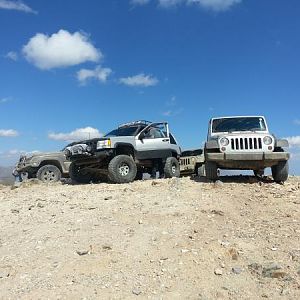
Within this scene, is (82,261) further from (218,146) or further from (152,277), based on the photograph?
(218,146)

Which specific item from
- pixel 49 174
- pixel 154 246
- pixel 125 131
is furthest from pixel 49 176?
pixel 154 246

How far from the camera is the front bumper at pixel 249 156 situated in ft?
36.4

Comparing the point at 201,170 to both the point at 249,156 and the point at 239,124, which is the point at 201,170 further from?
the point at 249,156

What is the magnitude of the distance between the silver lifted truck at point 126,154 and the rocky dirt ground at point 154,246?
2.82m

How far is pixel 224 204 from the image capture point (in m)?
8.67

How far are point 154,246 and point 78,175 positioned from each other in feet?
25.4

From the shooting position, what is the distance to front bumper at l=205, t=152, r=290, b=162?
36.4ft

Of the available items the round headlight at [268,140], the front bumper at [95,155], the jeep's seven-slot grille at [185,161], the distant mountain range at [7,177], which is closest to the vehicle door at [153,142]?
the front bumper at [95,155]

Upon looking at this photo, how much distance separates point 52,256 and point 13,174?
9.68 metres

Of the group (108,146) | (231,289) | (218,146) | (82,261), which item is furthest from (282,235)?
(108,146)

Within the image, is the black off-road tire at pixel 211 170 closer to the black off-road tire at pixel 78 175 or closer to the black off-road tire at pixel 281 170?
the black off-road tire at pixel 281 170

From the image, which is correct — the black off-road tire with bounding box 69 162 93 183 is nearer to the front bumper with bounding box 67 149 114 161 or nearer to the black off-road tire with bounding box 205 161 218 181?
the front bumper with bounding box 67 149 114 161

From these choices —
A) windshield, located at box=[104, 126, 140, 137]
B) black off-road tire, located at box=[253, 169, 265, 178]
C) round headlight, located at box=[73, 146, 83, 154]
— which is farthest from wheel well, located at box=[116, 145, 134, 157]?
black off-road tire, located at box=[253, 169, 265, 178]

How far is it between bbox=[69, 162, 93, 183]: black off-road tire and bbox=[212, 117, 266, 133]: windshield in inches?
161
